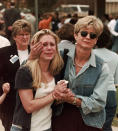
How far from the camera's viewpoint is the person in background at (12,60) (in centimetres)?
382

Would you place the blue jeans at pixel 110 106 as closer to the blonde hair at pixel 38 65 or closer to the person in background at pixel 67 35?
the blonde hair at pixel 38 65

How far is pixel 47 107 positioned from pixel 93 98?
349 mm

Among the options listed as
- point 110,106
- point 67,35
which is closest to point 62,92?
point 110,106

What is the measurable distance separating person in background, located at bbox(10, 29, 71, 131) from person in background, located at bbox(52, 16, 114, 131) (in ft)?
0.31

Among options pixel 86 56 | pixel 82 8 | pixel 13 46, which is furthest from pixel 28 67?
pixel 82 8

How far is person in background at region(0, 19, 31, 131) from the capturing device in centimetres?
382

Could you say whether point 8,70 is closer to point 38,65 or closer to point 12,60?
point 12,60

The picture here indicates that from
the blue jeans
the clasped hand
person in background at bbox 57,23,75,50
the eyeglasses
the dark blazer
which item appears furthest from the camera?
person in background at bbox 57,23,75,50

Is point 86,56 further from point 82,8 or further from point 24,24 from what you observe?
point 82,8

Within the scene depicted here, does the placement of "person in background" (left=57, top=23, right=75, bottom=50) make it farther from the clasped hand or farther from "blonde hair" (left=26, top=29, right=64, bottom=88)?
the clasped hand

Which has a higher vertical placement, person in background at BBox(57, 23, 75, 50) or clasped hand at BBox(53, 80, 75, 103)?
clasped hand at BBox(53, 80, 75, 103)

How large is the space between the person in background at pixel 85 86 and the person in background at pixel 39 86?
10 centimetres

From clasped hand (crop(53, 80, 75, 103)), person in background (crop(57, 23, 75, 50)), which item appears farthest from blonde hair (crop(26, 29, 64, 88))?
person in background (crop(57, 23, 75, 50))

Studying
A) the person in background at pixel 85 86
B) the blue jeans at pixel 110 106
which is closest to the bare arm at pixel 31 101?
the person in background at pixel 85 86
